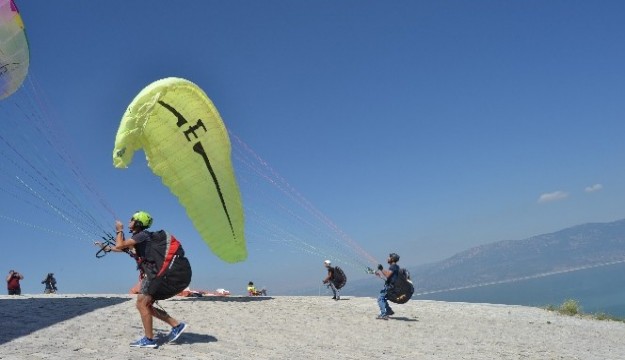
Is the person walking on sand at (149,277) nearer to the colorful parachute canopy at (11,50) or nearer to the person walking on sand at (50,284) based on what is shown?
the colorful parachute canopy at (11,50)

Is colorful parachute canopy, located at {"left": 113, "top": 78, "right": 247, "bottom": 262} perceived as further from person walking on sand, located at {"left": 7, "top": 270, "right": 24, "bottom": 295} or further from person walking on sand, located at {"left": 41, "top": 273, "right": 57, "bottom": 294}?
person walking on sand, located at {"left": 41, "top": 273, "right": 57, "bottom": 294}

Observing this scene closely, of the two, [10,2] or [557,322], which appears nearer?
[10,2]

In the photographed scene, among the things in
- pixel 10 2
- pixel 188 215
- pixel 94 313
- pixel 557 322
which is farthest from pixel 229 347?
pixel 557 322

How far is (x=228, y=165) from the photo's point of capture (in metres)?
14.5

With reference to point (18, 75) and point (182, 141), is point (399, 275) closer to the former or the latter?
point (182, 141)

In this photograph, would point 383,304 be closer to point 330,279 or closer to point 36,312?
point 330,279

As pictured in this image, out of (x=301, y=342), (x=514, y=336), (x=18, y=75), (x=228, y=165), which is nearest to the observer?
(x=301, y=342)

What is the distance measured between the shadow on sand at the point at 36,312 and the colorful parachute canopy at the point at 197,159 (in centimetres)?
327

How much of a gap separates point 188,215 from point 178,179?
3.55ft

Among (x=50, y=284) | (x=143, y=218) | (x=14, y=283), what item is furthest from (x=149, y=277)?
(x=50, y=284)

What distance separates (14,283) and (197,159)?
13.7 metres

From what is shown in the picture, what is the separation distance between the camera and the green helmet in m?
7.61

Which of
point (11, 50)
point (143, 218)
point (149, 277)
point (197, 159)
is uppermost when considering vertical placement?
point (11, 50)

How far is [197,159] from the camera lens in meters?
14.0
